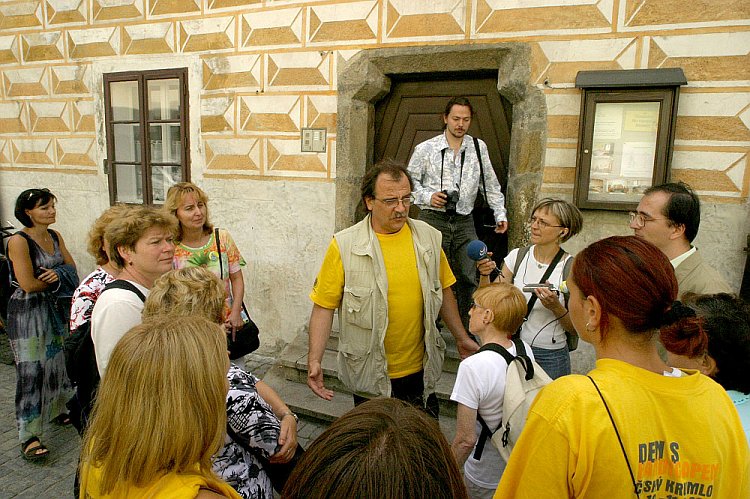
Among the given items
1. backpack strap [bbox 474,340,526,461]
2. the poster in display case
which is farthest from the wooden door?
backpack strap [bbox 474,340,526,461]

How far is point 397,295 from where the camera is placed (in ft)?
8.34

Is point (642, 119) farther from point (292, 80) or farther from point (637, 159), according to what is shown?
point (292, 80)

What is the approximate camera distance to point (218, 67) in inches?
211

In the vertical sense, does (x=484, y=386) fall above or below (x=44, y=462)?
above

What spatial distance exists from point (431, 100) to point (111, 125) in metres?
4.04

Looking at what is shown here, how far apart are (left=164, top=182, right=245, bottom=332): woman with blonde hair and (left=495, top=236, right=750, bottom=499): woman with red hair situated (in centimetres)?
223

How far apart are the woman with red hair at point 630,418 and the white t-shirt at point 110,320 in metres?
1.55

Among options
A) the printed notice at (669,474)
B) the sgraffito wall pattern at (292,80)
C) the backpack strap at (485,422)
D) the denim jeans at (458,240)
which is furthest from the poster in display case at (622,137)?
the printed notice at (669,474)

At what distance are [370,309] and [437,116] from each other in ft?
9.19

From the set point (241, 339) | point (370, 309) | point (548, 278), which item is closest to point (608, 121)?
point (548, 278)

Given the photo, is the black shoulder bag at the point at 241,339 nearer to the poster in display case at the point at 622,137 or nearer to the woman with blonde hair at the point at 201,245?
the woman with blonde hair at the point at 201,245

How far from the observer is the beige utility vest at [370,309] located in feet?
8.21

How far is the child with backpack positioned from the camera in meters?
1.89

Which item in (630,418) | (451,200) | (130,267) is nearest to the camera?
(630,418)
